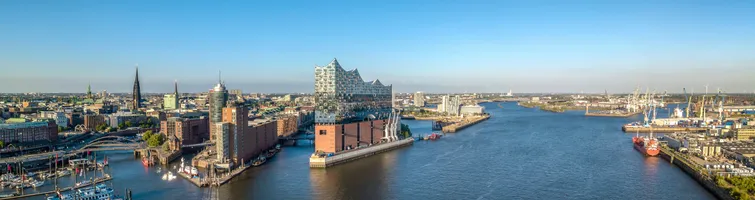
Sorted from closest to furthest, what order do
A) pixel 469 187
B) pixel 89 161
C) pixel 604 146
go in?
pixel 469 187
pixel 89 161
pixel 604 146

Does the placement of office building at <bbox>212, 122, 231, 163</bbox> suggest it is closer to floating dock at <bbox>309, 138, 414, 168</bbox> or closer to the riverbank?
floating dock at <bbox>309, 138, 414, 168</bbox>

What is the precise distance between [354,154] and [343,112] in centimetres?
191

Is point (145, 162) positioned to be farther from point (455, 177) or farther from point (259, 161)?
point (455, 177)

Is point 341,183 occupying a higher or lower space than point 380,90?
lower

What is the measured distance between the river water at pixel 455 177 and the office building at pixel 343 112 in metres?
1.15

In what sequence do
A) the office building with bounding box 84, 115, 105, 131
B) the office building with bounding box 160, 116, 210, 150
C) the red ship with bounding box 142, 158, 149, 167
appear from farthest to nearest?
the office building with bounding box 84, 115, 105, 131, the office building with bounding box 160, 116, 210, 150, the red ship with bounding box 142, 158, 149, 167

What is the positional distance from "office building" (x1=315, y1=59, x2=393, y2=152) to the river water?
1.15 m

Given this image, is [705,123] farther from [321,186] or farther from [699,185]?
[321,186]

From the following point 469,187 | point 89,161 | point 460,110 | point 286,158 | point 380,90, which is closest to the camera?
point 469,187

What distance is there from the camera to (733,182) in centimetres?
1335

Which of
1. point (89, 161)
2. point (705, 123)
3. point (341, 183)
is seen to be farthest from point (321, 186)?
point (705, 123)

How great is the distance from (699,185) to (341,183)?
10281 mm

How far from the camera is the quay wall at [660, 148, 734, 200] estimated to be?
1279 cm

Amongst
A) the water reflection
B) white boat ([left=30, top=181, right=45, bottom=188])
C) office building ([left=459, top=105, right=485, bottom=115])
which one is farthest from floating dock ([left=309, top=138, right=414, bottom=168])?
office building ([left=459, top=105, right=485, bottom=115])
